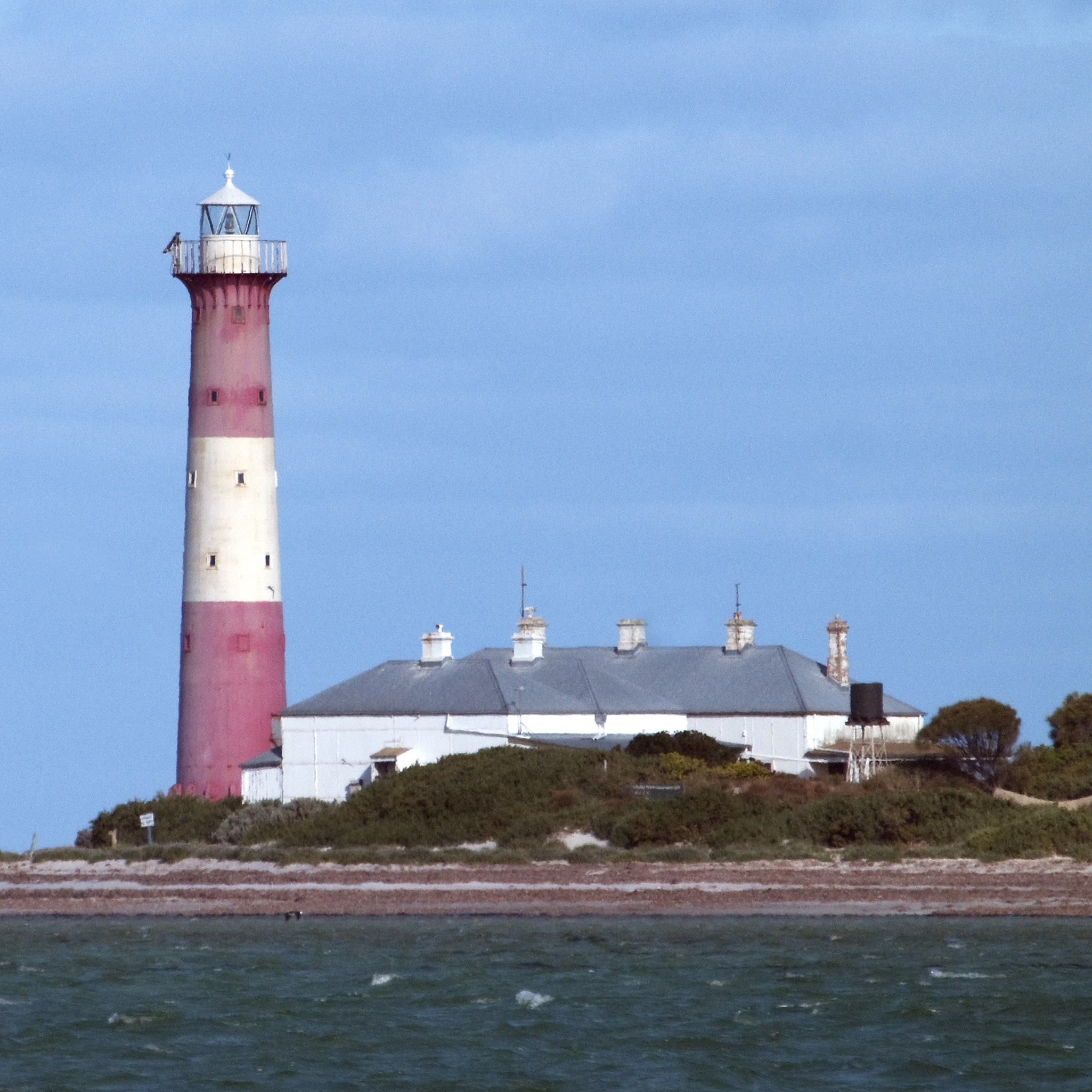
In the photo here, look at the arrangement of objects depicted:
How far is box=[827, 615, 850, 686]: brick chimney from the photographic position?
189ft

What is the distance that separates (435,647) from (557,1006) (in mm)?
23806

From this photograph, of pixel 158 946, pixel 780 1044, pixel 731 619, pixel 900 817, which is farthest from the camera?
pixel 731 619

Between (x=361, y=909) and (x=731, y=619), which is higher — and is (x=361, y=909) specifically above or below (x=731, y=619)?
below

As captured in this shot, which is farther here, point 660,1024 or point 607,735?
point 607,735

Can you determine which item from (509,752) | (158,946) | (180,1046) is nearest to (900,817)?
(509,752)

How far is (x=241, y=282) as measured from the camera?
51781 millimetres

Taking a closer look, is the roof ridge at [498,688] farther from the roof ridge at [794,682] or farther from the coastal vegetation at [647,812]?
the roof ridge at [794,682]

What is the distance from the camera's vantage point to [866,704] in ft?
173

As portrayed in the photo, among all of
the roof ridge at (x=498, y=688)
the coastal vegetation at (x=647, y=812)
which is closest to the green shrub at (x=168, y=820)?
the coastal vegetation at (x=647, y=812)

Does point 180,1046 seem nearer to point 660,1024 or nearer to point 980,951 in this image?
point 660,1024

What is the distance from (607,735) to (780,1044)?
2486cm

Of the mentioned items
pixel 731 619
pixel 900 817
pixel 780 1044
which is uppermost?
pixel 731 619

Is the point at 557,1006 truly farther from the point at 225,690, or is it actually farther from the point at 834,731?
the point at 834,731

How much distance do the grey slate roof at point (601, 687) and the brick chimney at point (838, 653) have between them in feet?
1.08
